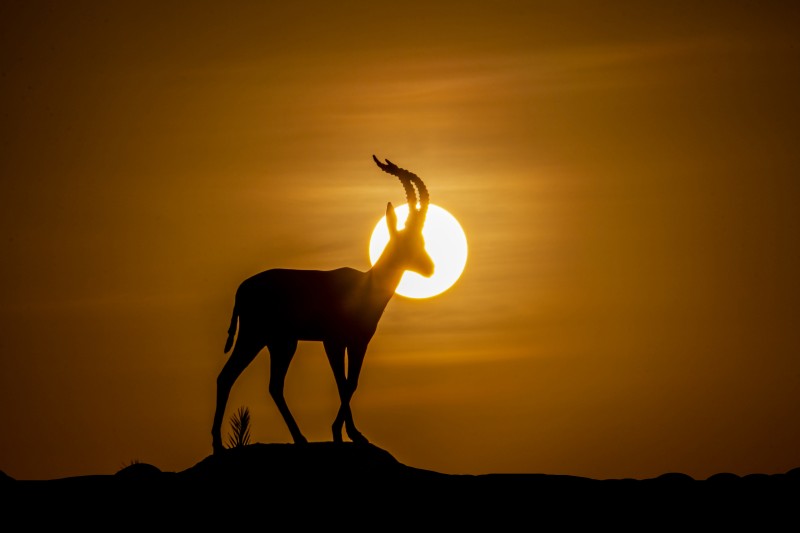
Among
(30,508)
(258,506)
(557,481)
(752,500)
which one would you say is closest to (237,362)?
(258,506)

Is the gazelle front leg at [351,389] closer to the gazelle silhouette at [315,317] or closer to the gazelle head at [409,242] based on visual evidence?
the gazelle silhouette at [315,317]

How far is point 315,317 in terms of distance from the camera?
1622 cm

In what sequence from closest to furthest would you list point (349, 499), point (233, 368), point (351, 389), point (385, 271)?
point (349, 499), point (351, 389), point (233, 368), point (385, 271)

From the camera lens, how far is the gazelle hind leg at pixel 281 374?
53.1 feet

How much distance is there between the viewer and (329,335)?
16234 mm

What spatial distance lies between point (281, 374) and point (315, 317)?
38.1 inches

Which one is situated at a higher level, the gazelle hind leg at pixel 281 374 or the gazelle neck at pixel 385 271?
the gazelle neck at pixel 385 271

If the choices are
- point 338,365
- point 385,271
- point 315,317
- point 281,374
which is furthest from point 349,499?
point 385,271

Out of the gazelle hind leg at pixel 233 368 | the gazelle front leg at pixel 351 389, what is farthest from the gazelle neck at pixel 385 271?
the gazelle hind leg at pixel 233 368

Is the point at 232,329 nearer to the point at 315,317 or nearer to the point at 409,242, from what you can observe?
the point at 315,317

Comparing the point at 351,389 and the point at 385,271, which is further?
the point at 385,271

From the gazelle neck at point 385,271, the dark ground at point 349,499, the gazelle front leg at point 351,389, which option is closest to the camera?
the dark ground at point 349,499

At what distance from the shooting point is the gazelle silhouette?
16188 millimetres

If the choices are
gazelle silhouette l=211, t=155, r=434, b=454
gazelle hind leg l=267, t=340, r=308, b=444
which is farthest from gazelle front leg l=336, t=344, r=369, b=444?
gazelle hind leg l=267, t=340, r=308, b=444
